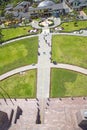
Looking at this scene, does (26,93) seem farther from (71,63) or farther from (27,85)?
(71,63)

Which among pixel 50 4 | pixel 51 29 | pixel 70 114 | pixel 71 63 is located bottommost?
pixel 70 114

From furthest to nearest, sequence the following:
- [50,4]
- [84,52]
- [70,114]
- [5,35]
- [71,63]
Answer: [50,4] → [5,35] → [84,52] → [71,63] → [70,114]

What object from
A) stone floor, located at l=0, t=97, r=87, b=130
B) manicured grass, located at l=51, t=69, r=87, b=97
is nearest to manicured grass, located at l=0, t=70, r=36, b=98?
stone floor, located at l=0, t=97, r=87, b=130

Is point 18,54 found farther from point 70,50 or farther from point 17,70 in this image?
point 70,50

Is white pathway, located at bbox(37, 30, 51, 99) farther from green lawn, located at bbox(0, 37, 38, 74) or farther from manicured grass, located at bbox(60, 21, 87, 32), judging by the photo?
manicured grass, located at bbox(60, 21, 87, 32)

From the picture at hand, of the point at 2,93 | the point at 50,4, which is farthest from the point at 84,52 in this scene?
the point at 50,4

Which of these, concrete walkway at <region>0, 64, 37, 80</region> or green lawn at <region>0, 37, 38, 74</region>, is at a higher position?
green lawn at <region>0, 37, 38, 74</region>

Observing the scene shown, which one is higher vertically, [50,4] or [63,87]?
[50,4]
